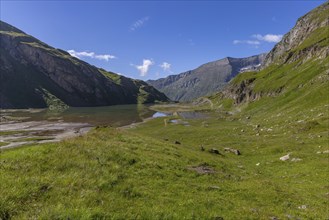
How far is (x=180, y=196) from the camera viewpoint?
17531mm

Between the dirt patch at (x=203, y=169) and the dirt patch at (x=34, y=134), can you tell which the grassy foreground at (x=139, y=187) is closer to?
the dirt patch at (x=203, y=169)

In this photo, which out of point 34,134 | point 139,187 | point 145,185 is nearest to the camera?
point 139,187

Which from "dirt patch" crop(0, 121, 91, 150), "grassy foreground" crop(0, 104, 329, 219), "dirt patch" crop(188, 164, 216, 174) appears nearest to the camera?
"grassy foreground" crop(0, 104, 329, 219)

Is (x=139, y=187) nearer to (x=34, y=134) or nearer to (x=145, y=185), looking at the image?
(x=145, y=185)

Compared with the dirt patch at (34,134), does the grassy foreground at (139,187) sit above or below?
above

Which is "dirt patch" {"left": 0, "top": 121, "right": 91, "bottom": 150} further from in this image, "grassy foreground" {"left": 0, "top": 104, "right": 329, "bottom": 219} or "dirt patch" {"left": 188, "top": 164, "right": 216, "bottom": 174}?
"grassy foreground" {"left": 0, "top": 104, "right": 329, "bottom": 219}

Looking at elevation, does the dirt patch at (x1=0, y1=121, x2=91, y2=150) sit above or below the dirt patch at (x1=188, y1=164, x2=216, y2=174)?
below

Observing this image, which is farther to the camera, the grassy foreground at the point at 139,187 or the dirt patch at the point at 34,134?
the dirt patch at the point at 34,134

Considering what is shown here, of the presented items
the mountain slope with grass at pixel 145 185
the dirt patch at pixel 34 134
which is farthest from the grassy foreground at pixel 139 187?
the dirt patch at pixel 34 134

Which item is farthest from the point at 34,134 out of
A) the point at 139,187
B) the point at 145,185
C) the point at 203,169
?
the point at 139,187

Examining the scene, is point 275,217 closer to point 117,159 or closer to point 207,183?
point 207,183

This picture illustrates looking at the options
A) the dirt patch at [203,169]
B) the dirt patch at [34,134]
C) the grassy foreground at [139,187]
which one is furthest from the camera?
the dirt patch at [34,134]

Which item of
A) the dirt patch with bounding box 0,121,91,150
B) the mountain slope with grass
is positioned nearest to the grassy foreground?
the mountain slope with grass

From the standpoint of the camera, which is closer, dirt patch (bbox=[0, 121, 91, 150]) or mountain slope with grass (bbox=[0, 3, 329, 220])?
mountain slope with grass (bbox=[0, 3, 329, 220])
